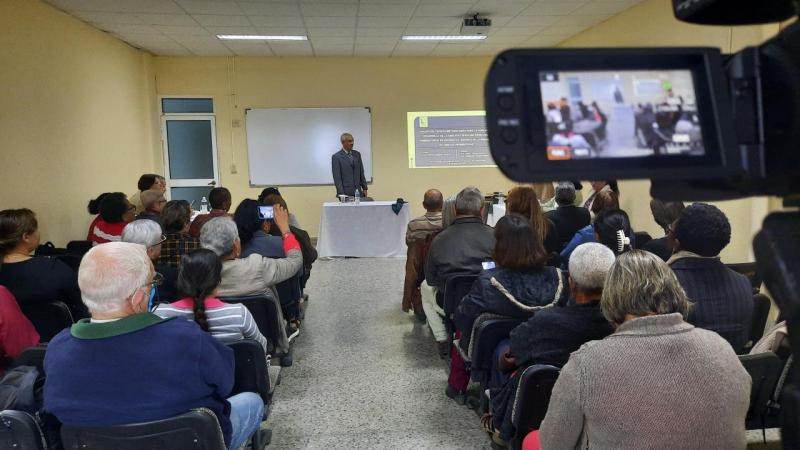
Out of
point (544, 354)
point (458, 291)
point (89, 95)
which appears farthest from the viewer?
point (89, 95)

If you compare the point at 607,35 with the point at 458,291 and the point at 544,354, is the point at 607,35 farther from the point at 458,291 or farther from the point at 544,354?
the point at 544,354

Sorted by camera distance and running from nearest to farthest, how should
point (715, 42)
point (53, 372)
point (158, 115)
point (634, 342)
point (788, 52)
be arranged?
point (788, 52), point (634, 342), point (53, 372), point (715, 42), point (158, 115)

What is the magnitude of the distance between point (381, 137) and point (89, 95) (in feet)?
13.2


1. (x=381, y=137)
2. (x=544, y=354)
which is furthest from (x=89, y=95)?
(x=544, y=354)

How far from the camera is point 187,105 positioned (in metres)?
7.99

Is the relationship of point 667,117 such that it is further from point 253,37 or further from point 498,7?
point 253,37

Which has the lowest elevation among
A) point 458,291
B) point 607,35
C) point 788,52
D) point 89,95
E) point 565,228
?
point 458,291

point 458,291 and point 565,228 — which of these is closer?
point 458,291

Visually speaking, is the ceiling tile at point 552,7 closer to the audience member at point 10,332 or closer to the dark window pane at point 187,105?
the dark window pane at point 187,105

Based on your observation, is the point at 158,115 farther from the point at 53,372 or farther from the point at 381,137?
the point at 53,372

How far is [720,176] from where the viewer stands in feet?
2.07

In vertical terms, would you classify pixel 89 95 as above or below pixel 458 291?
above

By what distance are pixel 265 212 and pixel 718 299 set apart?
2534 mm

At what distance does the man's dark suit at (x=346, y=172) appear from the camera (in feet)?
23.6
